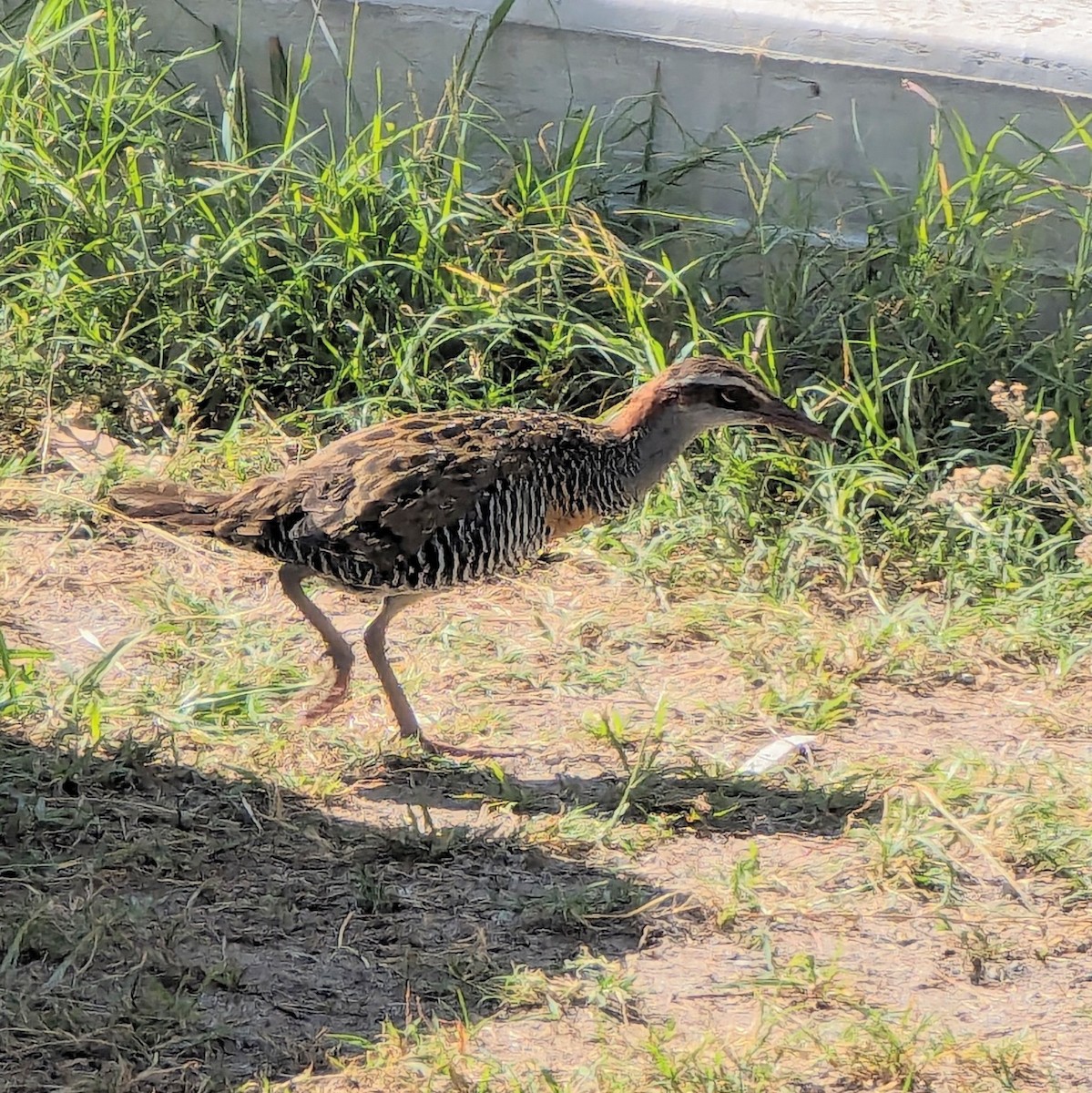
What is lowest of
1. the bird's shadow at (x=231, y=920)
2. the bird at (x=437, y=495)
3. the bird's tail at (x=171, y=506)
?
the bird's shadow at (x=231, y=920)

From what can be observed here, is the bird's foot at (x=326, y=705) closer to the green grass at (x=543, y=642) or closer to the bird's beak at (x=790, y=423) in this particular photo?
the green grass at (x=543, y=642)

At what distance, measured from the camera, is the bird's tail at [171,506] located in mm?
4613

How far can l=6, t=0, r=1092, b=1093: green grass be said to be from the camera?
3.54 metres

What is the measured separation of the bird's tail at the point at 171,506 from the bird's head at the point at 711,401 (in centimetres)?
122

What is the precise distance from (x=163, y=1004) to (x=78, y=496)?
112 inches

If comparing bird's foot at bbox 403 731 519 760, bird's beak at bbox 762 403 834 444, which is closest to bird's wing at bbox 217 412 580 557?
bird's foot at bbox 403 731 519 760

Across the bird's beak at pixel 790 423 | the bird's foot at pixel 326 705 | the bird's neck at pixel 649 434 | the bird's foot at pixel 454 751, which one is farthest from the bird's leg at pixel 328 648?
the bird's beak at pixel 790 423

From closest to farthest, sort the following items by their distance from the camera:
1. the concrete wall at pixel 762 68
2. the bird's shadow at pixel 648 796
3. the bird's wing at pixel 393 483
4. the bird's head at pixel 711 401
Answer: the bird's shadow at pixel 648 796, the bird's wing at pixel 393 483, the bird's head at pixel 711 401, the concrete wall at pixel 762 68

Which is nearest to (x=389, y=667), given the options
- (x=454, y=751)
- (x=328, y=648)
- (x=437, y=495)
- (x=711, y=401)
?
(x=328, y=648)

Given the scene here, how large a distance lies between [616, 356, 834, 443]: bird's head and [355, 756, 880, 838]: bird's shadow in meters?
1.05

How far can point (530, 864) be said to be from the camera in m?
4.08

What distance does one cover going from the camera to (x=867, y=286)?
6012 mm

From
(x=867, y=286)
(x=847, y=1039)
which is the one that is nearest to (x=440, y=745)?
(x=847, y=1039)

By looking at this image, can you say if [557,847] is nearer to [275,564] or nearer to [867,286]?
[275,564]
